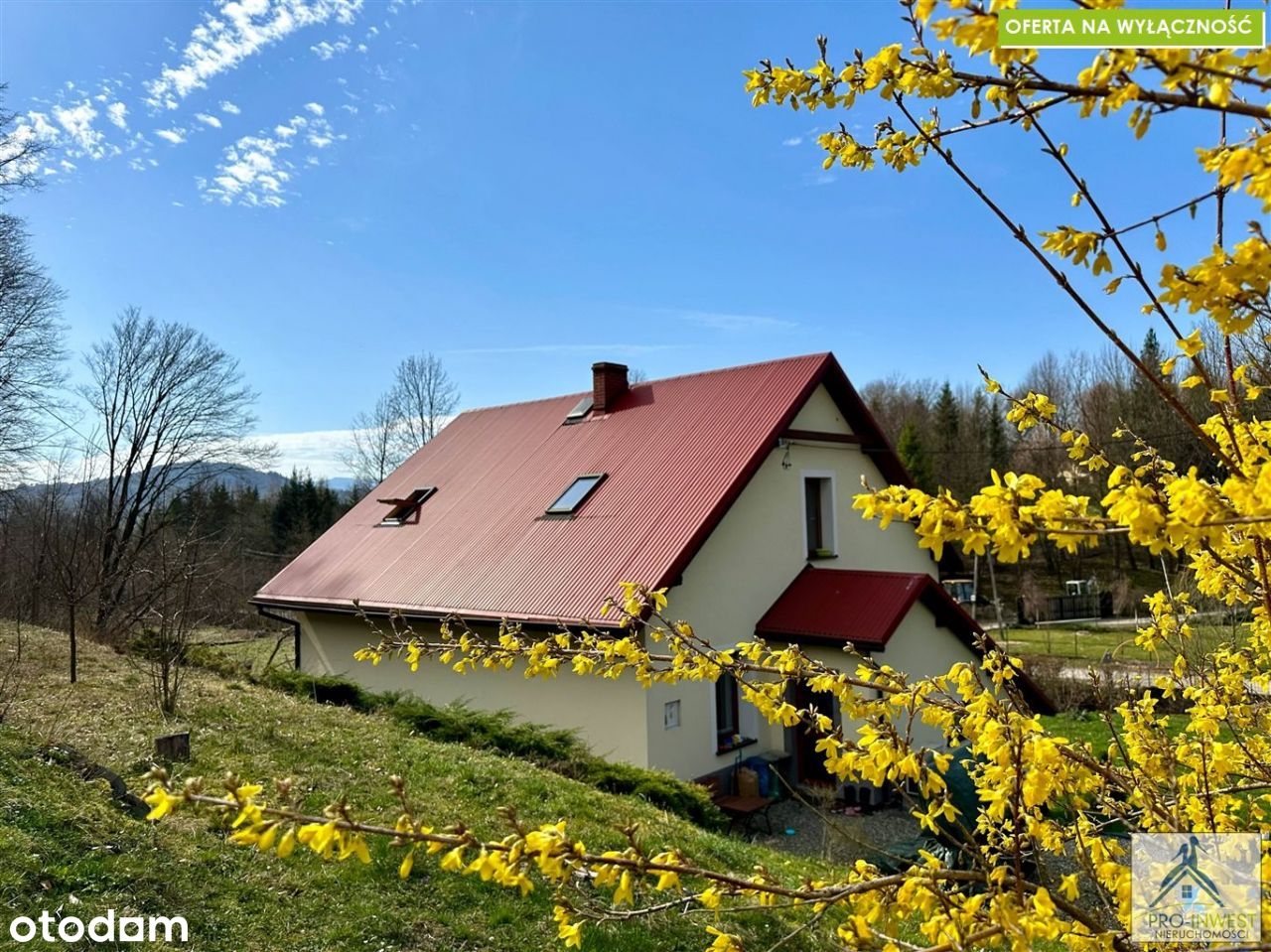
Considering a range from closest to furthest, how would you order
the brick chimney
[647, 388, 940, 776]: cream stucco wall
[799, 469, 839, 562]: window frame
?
[647, 388, 940, 776]: cream stucco wall < [799, 469, 839, 562]: window frame < the brick chimney

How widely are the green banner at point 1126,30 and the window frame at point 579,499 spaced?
1062 cm

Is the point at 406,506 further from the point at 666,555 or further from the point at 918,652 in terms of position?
the point at 918,652

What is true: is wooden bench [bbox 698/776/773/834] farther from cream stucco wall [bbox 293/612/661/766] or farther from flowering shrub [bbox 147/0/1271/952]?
flowering shrub [bbox 147/0/1271/952]

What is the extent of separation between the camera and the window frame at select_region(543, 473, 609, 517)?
487 inches

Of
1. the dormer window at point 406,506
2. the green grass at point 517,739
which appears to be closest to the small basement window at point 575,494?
the green grass at point 517,739

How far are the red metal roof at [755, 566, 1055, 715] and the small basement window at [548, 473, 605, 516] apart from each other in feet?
10.9

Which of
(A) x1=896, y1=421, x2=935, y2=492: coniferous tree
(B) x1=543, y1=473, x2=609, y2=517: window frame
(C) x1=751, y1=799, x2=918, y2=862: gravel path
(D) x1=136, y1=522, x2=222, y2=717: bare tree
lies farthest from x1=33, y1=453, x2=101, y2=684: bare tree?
(A) x1=896, y1=421, x2=935, y2=492: coniferous tree

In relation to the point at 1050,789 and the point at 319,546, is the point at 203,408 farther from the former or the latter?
the point at 1050,789

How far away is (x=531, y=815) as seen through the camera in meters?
6.98

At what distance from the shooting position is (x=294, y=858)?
18.4 ft

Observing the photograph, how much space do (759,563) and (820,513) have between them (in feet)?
6.45

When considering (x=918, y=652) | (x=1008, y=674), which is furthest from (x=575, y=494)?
(x=1008, y=674)

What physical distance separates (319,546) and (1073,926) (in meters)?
16.0

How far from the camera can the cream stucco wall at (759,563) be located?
10.2 metres
